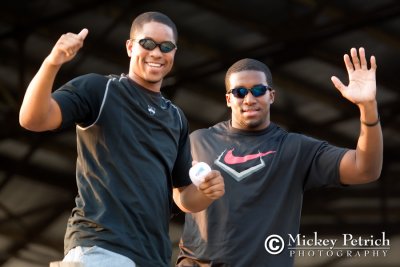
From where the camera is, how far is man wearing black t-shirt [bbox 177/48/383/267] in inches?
131

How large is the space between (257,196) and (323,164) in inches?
11.8

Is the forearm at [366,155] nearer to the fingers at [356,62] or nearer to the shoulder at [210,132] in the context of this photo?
the fingers at [356,62]

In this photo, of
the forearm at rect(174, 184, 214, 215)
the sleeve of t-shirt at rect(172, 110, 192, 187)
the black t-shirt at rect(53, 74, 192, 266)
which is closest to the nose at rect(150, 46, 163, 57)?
the black t-shirt at rect(53, 74, 192, 266)

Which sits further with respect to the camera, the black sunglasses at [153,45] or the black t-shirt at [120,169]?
the black sunglasses at [153,45]

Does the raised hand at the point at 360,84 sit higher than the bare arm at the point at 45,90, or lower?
higher

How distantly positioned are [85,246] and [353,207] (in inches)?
175

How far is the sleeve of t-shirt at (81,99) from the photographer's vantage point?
2.43 metres

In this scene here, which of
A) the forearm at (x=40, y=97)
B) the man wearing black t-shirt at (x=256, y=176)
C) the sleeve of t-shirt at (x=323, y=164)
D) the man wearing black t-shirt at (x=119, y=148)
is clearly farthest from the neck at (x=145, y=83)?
the sleeve of t-shirt at (x=323, y=164)

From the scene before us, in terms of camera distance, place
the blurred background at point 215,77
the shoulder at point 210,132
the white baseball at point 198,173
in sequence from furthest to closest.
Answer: the blurred background at point 215,77 → the shoulder at point 210,132 → the white baseball at point 198,173

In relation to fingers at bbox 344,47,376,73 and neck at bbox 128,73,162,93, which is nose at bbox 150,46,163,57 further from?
fingers at bbox 344,47,376,73

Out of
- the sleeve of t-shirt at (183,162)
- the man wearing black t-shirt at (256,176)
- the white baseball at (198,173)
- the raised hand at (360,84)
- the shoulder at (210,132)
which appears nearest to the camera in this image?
the white baseball at (198,173)

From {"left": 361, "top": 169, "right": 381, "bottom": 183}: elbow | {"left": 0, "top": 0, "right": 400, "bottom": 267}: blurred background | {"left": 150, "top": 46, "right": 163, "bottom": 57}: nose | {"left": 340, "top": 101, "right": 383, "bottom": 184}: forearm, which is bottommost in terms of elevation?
{"left": 361, "top": 169, "right": 381, "bottom": 183}: elbow

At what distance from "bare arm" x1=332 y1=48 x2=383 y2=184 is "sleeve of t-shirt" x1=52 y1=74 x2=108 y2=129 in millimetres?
938

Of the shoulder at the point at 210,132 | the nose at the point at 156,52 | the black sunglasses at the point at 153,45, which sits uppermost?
the shoulder at the point at 210,132
